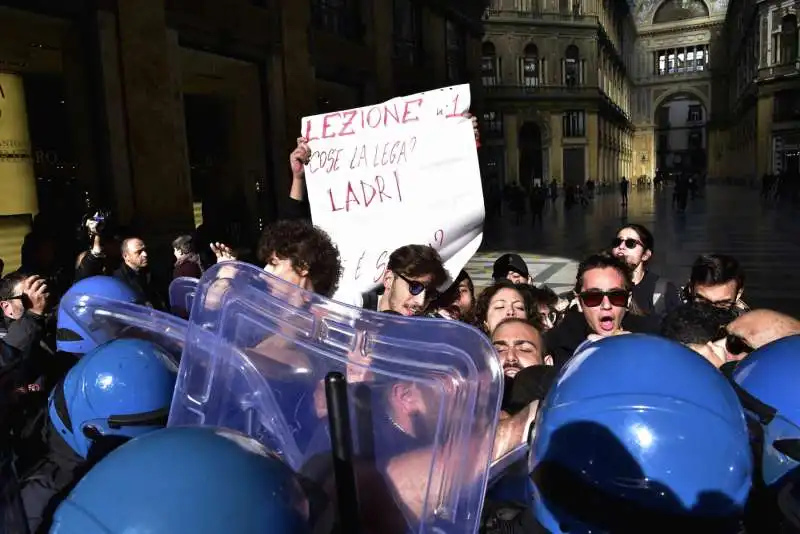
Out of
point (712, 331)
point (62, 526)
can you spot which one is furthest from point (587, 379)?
point (712, 331)

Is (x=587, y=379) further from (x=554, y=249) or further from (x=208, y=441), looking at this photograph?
(x=554, y=249)

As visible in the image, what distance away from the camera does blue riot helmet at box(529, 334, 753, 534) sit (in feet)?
3.73

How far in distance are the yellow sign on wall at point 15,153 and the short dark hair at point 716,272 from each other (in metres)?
7.98

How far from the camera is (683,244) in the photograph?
1345 cm

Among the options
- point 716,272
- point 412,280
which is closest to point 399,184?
point 412,280

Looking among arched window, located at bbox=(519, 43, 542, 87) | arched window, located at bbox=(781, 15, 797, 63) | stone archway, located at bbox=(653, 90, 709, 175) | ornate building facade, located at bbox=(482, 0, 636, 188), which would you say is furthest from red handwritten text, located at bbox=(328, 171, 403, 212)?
stone archway, located at bbox=(653, 90, 709, 175)

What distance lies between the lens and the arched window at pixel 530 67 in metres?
45.5

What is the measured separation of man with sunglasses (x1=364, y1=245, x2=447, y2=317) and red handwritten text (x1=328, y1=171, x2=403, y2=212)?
0.81 m

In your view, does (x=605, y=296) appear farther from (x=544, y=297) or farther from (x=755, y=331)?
(x=544, y=297)

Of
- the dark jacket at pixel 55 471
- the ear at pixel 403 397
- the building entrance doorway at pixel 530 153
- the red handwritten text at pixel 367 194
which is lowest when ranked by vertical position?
the dark jacket at pixel 55 471

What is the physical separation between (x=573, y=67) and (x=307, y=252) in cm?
5027

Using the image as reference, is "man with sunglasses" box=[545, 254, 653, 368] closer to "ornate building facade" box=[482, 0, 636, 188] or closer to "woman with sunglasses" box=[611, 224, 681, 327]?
"woman with sunglasses" box=[611, 224, 681, 327]

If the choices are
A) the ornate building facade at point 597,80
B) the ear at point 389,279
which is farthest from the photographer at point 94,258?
the ornate building facade at point 597,80

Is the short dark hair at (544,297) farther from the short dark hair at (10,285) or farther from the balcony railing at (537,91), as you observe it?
the balcony railing at (537,91)
